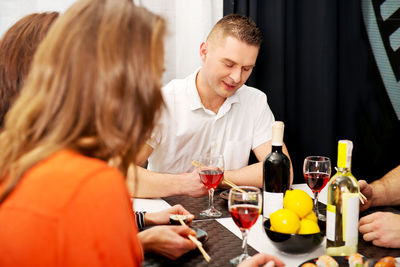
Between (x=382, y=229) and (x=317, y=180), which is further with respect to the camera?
(x=317, y=180)

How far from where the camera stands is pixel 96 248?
657mm

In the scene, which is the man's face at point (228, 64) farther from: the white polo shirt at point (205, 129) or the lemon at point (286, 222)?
the lemon at point (286, 222)

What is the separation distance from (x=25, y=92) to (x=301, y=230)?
2.42 feet

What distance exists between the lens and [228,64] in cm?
207

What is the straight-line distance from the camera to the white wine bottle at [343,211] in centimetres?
109

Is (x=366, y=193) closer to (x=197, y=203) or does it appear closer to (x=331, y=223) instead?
(x=331, y=223)

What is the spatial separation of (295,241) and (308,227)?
53 mm

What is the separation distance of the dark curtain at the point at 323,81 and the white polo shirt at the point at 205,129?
0.86 feet

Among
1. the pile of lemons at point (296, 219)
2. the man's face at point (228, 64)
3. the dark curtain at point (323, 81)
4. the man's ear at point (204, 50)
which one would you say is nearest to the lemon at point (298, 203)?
the pile of lemons at point (296, 219)

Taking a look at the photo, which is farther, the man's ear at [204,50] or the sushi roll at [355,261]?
the man's ear at [204,50]

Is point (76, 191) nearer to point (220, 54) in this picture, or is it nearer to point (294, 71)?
point (220, 54)

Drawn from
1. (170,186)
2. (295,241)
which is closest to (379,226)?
(295,241)

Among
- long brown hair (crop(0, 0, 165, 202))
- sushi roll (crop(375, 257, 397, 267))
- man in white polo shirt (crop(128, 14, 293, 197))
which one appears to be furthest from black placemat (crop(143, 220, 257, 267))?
man in white polo shirt (crop(128, 14, 293, 197))

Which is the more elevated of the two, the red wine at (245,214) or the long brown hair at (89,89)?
the long brown hair at (89,89)
